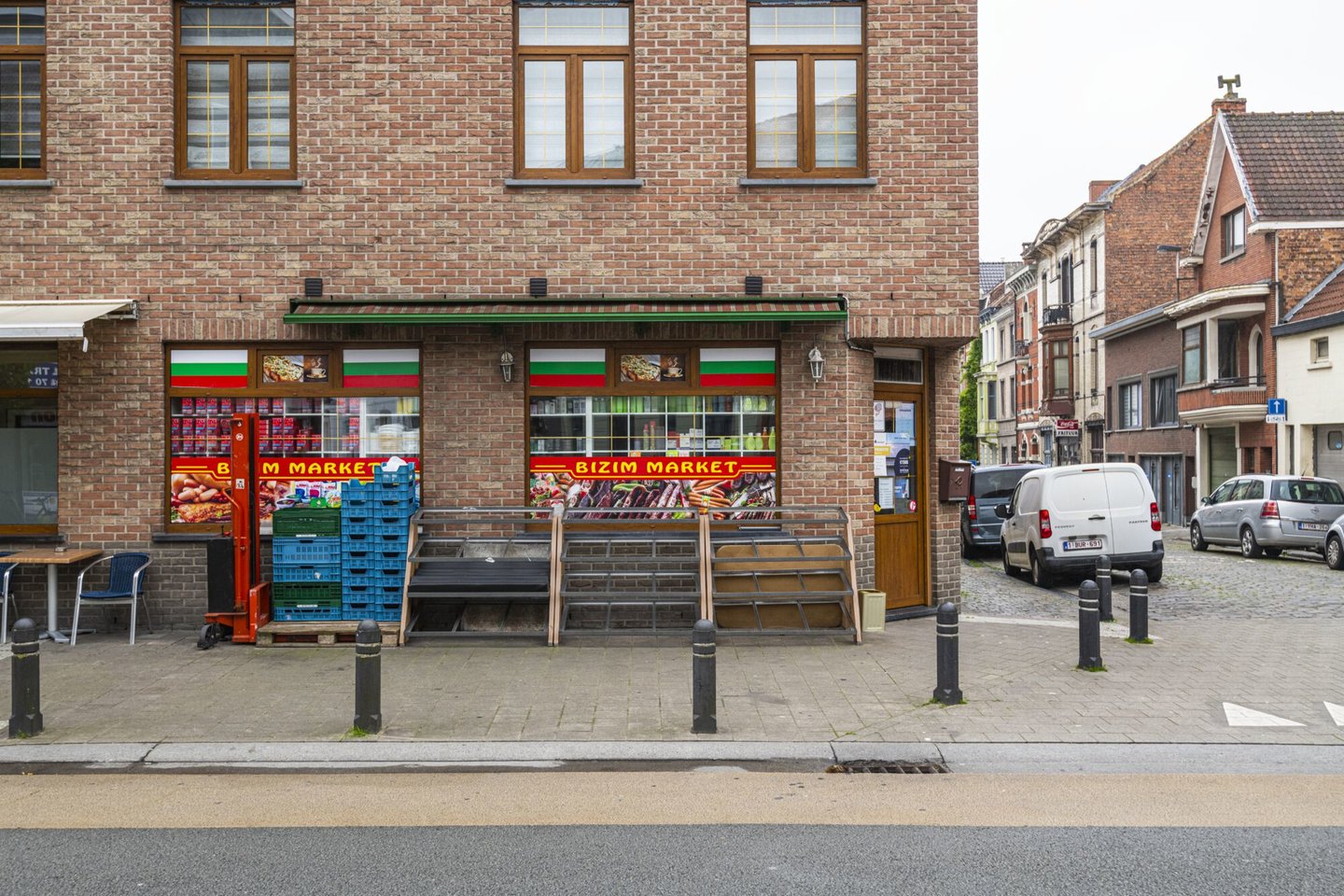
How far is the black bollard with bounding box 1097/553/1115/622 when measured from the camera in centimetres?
1070

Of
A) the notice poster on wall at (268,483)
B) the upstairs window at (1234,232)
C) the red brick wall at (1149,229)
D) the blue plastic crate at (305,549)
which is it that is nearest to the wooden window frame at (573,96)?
the notice poster on wall at (268,483)

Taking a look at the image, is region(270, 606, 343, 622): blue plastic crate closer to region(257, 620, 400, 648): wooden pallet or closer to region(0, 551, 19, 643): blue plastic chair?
region(257, 620, 400, 648): wooden pallet

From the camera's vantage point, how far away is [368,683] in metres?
7.68

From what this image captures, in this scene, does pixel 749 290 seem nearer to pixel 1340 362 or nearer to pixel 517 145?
pixel 517 145

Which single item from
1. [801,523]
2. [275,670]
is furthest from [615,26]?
[275,670]

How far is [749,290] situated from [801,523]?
245 centimetres

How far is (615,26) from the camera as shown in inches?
477

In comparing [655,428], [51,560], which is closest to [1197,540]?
[655,428]

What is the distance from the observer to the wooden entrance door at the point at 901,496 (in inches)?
501

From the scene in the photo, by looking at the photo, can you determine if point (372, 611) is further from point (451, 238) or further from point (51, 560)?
point (451, 238)

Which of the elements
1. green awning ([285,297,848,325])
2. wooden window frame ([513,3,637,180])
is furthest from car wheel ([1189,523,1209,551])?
wooden window frame ([513,3,637,180])

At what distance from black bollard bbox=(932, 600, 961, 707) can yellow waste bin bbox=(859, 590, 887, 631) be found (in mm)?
2922

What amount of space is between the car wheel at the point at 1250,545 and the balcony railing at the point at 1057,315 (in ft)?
90.0

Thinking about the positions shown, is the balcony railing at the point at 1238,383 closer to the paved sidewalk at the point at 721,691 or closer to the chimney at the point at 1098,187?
the chimney at the point at 1098,187
